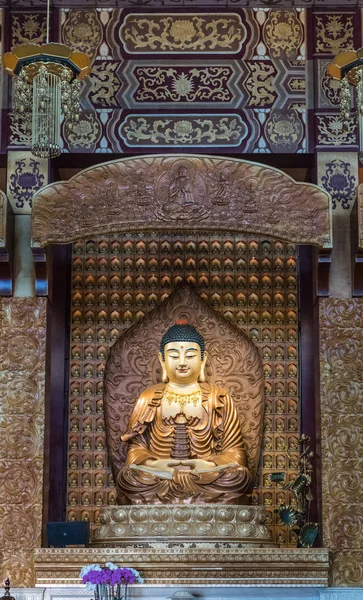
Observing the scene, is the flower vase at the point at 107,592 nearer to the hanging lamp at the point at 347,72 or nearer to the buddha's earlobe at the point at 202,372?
the buddha's earlobe at the point at 202,372

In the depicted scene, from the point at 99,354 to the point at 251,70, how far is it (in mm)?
3048

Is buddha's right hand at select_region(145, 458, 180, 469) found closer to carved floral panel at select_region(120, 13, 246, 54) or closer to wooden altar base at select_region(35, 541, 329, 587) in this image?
wooden altar base at select_region(35, 541, 329, 587)

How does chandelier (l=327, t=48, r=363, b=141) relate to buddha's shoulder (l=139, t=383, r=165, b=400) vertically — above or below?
above

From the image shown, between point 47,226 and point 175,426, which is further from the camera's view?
point 175,426

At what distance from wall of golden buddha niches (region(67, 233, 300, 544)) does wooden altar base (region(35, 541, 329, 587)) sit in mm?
1555

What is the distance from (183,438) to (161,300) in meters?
1.44

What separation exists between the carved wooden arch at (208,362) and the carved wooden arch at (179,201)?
166cm

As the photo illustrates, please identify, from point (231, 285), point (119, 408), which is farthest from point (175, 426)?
point (231, 285)

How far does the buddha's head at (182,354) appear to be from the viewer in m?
11.5

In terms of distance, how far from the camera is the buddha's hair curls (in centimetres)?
1149

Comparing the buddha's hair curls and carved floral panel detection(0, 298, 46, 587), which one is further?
the buddha's hair curls

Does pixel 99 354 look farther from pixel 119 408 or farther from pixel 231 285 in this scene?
pixel 231 285

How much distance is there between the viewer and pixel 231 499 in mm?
10734

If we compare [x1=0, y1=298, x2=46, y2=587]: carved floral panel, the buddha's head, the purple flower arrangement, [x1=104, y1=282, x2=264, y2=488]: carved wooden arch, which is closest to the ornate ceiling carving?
[x1=104, y1=282, x2=264, y2=488]: carved wooden arch
